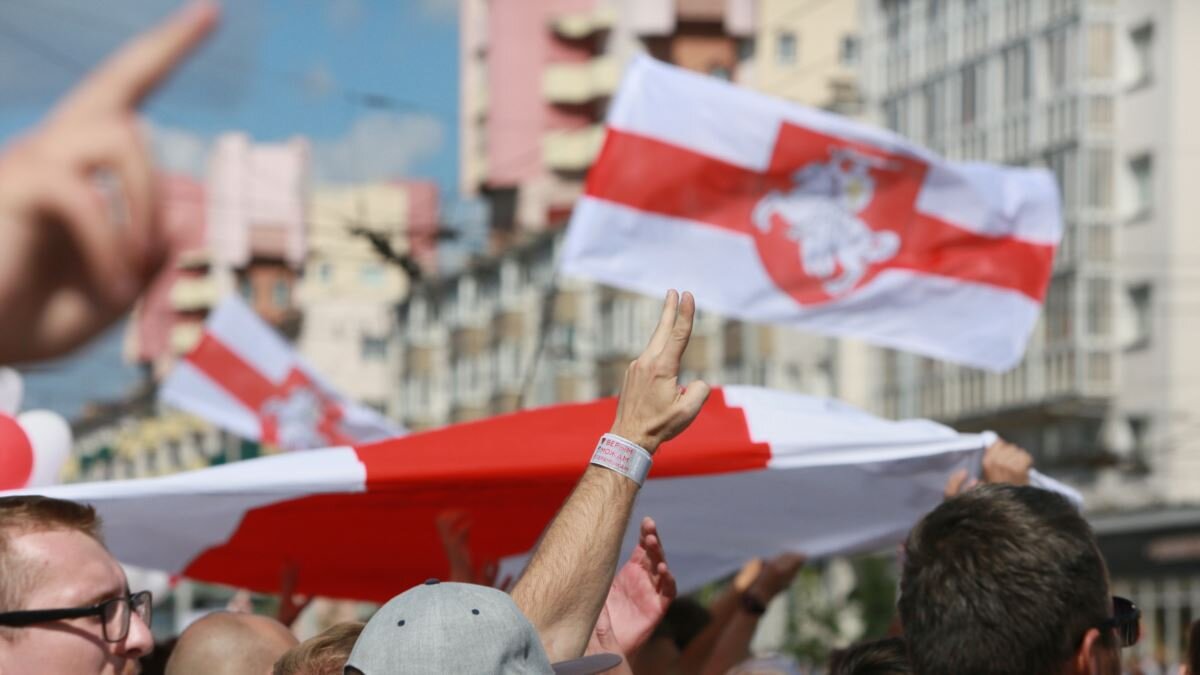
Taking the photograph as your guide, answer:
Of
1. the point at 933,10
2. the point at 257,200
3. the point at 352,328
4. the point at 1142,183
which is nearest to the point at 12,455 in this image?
the point at 257,200

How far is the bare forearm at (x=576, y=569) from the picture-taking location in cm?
A: 428

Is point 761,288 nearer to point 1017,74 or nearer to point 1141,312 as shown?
point 1141,312

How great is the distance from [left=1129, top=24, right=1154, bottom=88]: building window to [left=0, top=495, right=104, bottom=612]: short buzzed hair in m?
43.7

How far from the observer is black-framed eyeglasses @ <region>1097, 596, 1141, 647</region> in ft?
12.3

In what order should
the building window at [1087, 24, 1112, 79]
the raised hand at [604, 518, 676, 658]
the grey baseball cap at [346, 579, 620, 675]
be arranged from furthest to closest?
1. the building window at [1087, 24, 1112, 79]
2. the raised hand at [604, 518, 676, 658]
3. the grey baseball cap at [346, 579, 620, 675]

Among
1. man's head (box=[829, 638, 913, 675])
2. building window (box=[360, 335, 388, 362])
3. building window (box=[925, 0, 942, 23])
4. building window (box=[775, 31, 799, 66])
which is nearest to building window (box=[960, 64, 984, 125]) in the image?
building window (box=[925, 0, 942, 23])

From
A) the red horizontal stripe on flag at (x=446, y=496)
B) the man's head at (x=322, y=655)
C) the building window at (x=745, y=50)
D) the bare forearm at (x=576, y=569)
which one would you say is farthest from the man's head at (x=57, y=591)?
the building window at (x=745, y=50)

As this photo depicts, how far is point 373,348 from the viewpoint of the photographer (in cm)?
9794

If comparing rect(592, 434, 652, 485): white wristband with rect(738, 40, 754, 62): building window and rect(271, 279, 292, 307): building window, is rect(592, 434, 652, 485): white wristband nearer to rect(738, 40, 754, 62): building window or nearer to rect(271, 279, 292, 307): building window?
rect(271, 279, 292, 307): building window

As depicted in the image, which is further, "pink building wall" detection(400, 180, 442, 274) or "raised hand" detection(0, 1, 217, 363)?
"pink building wall" detection(400, 180, 442, 274)

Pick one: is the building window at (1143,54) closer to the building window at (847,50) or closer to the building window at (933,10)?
the building window at (933,10)

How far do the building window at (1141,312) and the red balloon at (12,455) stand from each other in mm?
41150

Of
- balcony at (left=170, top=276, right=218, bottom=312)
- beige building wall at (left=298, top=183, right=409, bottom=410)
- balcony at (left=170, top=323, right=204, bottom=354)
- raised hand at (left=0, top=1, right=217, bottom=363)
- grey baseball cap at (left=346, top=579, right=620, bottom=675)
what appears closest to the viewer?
grey baseball cap at (left=346, top=579, right=620, bottom=675)

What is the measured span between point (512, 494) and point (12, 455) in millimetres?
1518
